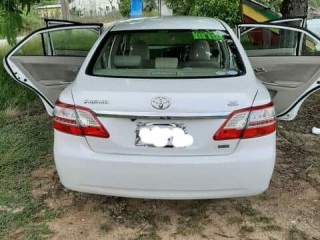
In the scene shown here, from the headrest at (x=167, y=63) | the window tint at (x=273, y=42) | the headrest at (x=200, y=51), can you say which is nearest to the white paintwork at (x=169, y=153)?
the headrest at (x=167, y=63)

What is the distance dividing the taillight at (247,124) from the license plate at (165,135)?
0.20m

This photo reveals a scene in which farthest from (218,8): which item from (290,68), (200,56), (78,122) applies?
(78,122)

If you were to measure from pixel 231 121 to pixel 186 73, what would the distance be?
62cm

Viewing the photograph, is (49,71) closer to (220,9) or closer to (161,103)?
(161,103)

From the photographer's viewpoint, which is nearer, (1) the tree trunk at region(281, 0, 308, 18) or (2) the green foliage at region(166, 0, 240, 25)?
(1) the tree trunk at region(281, 0, 308, 18)

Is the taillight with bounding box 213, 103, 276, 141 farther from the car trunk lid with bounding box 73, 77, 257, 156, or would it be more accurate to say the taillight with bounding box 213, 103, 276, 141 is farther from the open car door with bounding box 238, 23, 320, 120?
the open car door with bounding box 238, 23, 320, 120

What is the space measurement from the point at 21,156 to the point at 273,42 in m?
3.33

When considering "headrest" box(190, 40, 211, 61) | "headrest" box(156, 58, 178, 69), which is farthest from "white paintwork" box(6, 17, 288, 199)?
"headrest" box(190, 40, 211, 61)

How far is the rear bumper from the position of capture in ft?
8.74

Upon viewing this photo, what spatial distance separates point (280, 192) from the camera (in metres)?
3.62

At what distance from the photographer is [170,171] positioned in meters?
2.66

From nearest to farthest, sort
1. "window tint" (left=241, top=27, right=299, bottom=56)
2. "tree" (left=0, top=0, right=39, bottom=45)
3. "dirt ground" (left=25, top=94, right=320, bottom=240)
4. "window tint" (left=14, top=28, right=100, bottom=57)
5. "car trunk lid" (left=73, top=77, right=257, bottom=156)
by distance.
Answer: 1. "car trunk lid" (left=73, top=77, right=257, bottom=156)
2. "dirt ground" (left=25, top=94, right=320, bottom=240)
3. "window tint" (left=241, top=27, right=299, bottom=56)
4. "window tint" (left=14, top=28, right=100, bottom=57)
5. "tree" (left=0, top=0, right=39, bottom=45)

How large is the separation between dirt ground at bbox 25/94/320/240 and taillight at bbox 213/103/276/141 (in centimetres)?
77

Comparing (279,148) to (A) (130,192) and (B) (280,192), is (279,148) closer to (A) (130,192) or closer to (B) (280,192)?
(B) (280,192)
